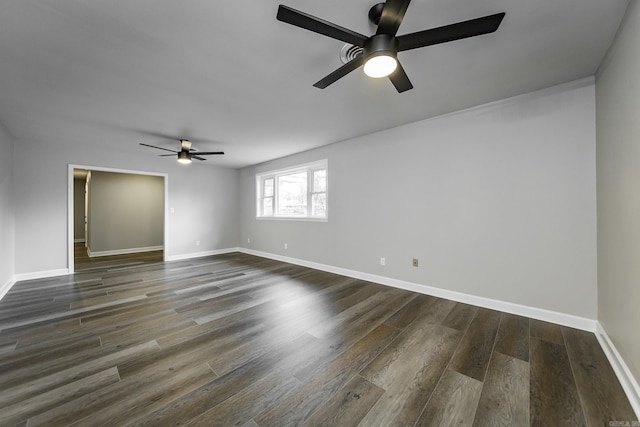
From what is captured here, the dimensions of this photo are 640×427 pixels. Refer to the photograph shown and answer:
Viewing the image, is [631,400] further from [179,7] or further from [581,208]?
[179,7]

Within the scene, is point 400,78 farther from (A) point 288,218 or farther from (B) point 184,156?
(A) point 288,218

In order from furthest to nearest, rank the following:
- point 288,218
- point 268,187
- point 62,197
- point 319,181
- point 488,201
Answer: point 268,187
point 288,218
point 319,181
point 62,197
point 488,201

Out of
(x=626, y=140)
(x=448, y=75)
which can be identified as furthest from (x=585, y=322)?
(x=448, y=75)

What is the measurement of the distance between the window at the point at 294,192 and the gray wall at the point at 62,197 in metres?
1.57

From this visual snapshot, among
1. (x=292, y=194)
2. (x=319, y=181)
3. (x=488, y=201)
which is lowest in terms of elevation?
(x=488, y=201)

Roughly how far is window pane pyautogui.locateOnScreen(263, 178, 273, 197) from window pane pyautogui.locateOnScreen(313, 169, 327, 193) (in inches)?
65.0

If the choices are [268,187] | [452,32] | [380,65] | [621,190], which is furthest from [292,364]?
[268,187]

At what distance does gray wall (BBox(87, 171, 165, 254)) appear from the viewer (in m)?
6.48

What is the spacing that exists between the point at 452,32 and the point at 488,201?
85.4 inches

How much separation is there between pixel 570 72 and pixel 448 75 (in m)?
1.13

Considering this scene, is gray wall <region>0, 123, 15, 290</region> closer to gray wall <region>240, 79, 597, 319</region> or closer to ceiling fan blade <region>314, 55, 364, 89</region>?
ceiling fan blade <region>314, 55, 364, 89</region>

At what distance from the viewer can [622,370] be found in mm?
1648

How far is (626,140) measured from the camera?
1682mm

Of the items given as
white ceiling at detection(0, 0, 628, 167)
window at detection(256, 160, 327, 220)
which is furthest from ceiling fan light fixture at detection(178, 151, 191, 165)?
window at detection(256, 160, 327, 220)
